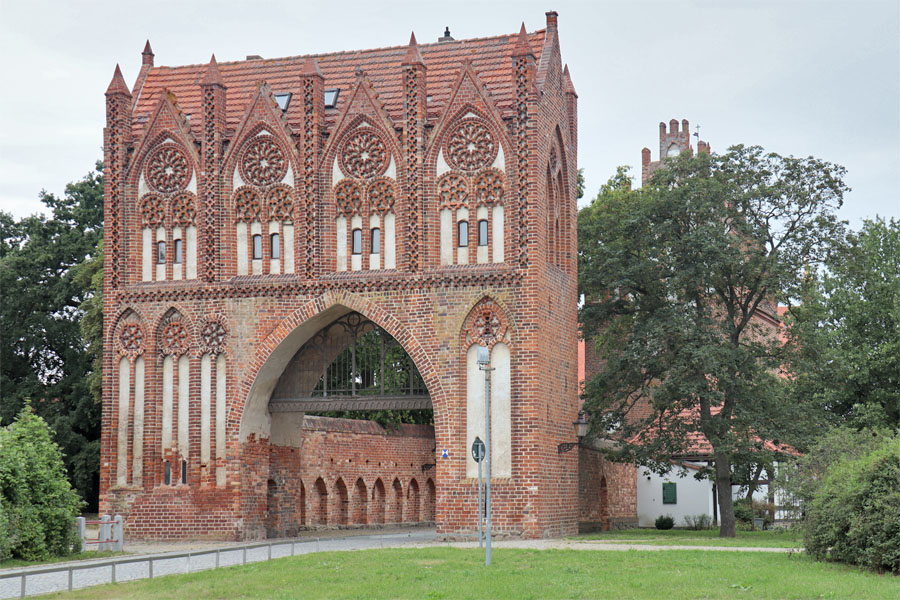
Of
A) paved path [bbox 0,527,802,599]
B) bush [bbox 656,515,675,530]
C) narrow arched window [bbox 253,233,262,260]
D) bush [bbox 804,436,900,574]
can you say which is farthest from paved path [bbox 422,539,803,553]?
bush [bbox 656,515,675,530]

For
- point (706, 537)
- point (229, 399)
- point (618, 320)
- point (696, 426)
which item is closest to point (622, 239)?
point (618, 320)

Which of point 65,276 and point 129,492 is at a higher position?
point 65,276

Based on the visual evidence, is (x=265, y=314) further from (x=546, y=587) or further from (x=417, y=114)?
(x=546, y=587)

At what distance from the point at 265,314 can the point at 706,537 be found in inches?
481

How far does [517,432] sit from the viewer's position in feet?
93.8

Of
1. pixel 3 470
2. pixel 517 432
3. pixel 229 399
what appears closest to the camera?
pixel 3 470

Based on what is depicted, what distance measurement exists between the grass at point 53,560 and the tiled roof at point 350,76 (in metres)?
11.2

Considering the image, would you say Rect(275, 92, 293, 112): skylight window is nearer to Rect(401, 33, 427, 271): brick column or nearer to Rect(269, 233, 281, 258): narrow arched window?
Rect(269, 233, 281, 258): narrow arched window

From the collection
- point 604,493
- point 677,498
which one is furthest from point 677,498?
point 604,493

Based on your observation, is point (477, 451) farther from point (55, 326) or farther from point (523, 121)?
point (55, 326)

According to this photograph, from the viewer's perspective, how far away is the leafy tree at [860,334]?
33969 millimetres

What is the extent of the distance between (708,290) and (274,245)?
11265 millimetres

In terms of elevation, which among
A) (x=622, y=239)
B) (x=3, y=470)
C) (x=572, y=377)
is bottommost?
(x=3, y=470)

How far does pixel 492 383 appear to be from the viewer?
2920 cm
